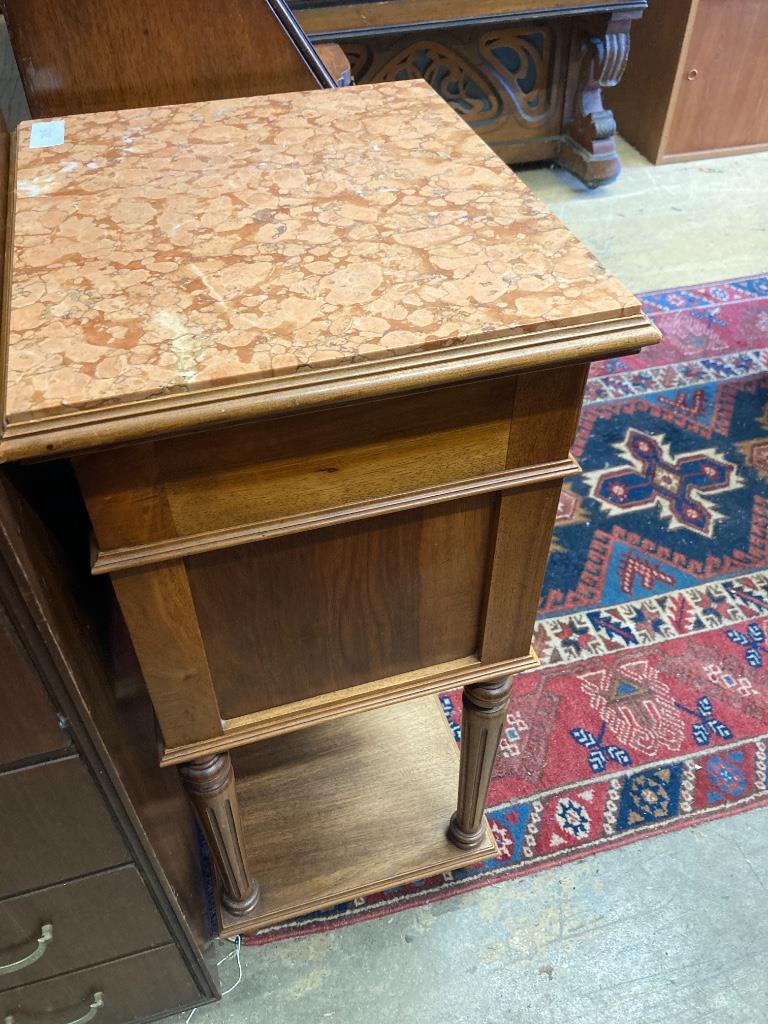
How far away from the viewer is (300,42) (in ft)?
3.53

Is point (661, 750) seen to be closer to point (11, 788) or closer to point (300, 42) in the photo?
point (11, 788)

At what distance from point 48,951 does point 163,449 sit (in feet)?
2.07

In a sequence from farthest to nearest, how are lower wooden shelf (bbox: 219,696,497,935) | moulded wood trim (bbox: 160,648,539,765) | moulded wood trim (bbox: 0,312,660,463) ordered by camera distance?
1. lower wooden shelf (bbox: 219,696,497,935)
2. moulded wood trim (bbox: 160,648,539,765)
3. moulded wood trim (bbox: 0,312,660,463)

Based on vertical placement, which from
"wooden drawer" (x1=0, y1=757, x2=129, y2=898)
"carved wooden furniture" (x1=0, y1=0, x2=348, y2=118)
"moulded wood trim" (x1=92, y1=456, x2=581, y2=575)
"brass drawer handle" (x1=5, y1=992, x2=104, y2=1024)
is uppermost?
"carved wooden furniture" (x1=0, y1=0, x2=348, y2=118)

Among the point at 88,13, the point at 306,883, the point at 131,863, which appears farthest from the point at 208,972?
the point at 88,13

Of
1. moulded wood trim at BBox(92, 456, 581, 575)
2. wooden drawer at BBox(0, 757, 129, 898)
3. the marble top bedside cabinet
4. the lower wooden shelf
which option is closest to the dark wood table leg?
the marble top bedside cabinet

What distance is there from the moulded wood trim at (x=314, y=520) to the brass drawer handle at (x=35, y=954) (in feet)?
A: 1.52

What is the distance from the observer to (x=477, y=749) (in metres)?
0.98

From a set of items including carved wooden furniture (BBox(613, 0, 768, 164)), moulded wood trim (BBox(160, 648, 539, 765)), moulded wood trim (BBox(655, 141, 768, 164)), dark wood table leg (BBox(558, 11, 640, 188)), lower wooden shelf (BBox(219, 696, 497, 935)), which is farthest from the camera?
moulded wood trim (BBox(655, 141, 768, 164))

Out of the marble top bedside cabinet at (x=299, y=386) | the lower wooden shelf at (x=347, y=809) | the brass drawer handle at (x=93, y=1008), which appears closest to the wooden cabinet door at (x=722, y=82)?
the marble top bedside cabinet at (x=299, y=386)

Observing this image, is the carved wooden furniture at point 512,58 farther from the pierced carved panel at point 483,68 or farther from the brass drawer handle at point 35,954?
the brass drawer handle at point 35,954

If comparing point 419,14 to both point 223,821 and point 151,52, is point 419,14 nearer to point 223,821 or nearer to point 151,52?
point 151,52

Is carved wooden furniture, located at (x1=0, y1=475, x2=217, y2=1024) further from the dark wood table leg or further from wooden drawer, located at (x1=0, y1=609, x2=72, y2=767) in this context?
the dark wood table leg

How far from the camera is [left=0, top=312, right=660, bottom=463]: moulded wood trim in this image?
50 centimetres
